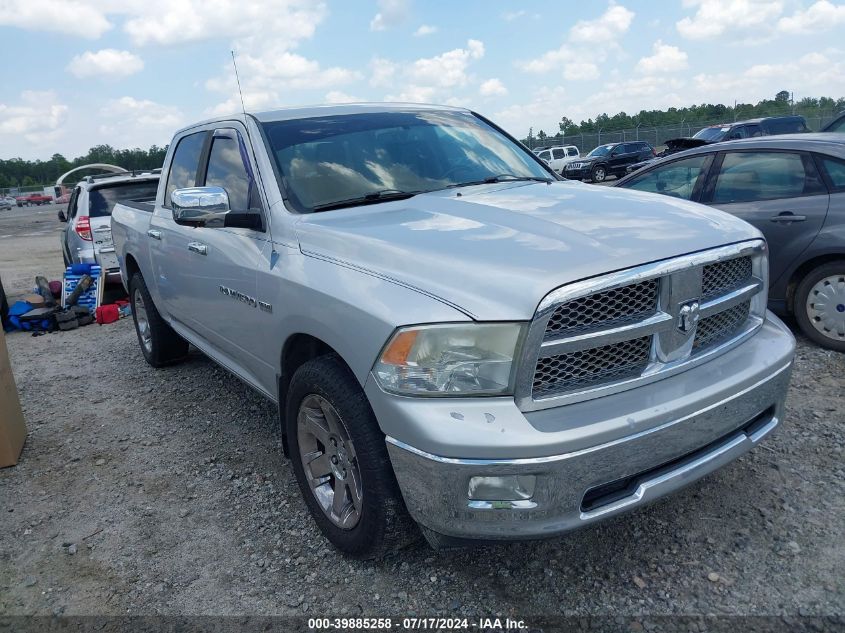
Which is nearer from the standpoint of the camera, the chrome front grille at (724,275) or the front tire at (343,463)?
the front tire at (343,463)

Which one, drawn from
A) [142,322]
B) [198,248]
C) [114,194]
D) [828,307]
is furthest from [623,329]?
[114,194]

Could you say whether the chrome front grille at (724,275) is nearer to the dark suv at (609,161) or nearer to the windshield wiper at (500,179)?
the windshield wiper at (500,179)

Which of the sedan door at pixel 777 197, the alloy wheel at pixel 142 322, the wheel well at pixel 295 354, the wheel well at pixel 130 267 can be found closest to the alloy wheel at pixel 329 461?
the wheel well at pixel 295 354

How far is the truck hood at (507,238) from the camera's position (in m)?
2.18

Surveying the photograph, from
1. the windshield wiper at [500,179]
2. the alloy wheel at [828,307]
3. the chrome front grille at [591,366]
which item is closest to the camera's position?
the chrome front grille at [591,366]

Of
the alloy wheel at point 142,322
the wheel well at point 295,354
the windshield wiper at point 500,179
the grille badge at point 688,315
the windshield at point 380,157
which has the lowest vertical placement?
the alloy wheel at point 142,322

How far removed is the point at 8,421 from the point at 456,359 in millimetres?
3381

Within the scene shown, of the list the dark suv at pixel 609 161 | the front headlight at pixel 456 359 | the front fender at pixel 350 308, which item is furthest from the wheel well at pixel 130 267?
the dark suv at pixel 609 161

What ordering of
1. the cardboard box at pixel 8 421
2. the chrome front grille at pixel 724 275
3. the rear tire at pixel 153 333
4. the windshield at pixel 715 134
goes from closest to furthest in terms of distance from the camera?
the chrome front grille at pixel 724 275 → the cardboard box at pixel 8 421 → the rear tire at pixel 153 333 → the windshield at pixel 715 134

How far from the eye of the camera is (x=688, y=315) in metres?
2.38

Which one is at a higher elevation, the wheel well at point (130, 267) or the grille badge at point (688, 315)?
the grille badge at point (688, 315)

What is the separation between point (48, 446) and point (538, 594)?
3418mm

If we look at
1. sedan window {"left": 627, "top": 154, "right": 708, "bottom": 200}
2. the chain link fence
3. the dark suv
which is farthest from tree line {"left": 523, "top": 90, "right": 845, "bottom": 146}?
sedan window {"left": 627, "top": 154, "right": 708, "bottom": 200}

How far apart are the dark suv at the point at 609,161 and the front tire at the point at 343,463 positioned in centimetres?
2528
